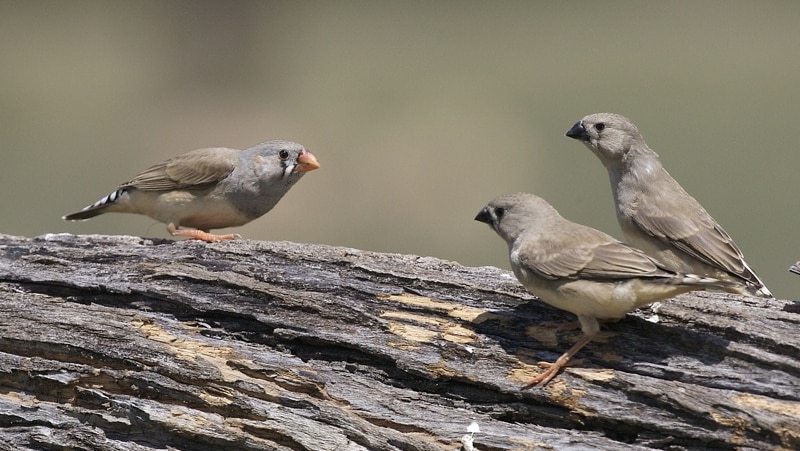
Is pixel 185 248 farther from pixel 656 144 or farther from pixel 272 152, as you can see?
pixel 656 144

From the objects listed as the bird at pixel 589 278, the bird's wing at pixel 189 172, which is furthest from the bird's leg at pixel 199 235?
the bird at pixel 589 278

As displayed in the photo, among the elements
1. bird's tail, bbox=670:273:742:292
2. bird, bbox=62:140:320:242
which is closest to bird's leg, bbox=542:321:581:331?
bird's tail, bbox=670:273:742:292

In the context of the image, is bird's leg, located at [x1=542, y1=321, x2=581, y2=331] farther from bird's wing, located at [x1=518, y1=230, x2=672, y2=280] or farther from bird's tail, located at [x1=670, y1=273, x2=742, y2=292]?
bird's tail, located at [x1=670, y1=273, x2=742, y2=292]

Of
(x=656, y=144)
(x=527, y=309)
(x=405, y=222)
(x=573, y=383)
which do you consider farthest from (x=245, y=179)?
(x=656, y=144)

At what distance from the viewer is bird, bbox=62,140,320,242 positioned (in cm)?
792

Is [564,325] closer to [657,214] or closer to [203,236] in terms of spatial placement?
[657,214]

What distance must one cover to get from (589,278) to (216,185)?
10.2 feet

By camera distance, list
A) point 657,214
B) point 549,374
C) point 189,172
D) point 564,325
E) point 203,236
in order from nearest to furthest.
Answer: point 549,374 < point 564,325 < point 657,214 < point 203,236 < point 189,172

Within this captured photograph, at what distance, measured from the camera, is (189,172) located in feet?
26.0

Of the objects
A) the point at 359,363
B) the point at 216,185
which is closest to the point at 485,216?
the point at 359,363

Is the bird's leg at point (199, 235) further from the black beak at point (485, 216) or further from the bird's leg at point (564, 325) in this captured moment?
the bird's leg at point (564, 325)

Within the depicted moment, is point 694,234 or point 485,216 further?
point 694,234

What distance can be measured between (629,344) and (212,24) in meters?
24.5

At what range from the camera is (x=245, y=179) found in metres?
7.89
